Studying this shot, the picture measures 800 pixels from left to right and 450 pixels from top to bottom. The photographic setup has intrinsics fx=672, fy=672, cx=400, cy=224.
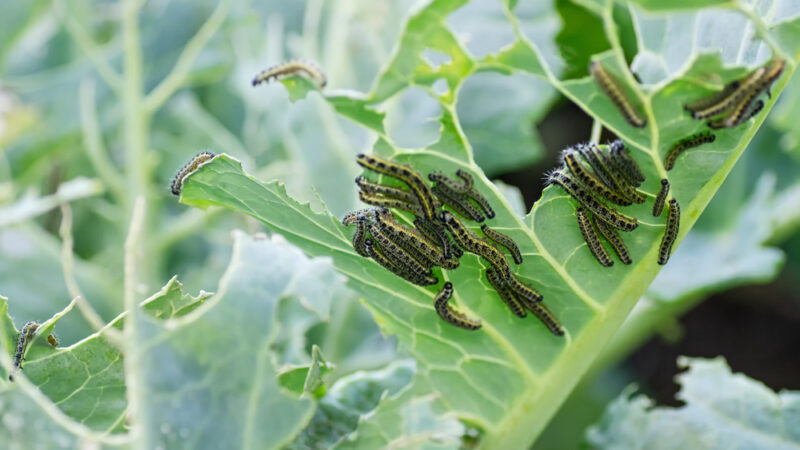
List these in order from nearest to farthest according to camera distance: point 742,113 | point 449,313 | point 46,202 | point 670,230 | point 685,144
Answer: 1. point 742,113
2. point 685,144
3. point 670,230
4. point 449,313
5. point 46,202

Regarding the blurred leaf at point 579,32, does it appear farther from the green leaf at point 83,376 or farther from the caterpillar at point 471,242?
the green leaf at point 83,376

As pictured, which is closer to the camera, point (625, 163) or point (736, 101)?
point (736, 101)

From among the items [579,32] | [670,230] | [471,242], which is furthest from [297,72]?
[579,32]

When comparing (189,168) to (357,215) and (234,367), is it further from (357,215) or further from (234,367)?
(234,367)

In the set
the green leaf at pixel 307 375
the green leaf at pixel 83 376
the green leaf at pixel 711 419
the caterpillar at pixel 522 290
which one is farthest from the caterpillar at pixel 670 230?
the green leaf at pixel 83 376

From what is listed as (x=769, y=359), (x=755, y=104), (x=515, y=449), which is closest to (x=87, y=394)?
(x=515, y=449)

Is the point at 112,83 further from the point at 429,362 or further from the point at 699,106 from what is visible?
the point at 699,106
